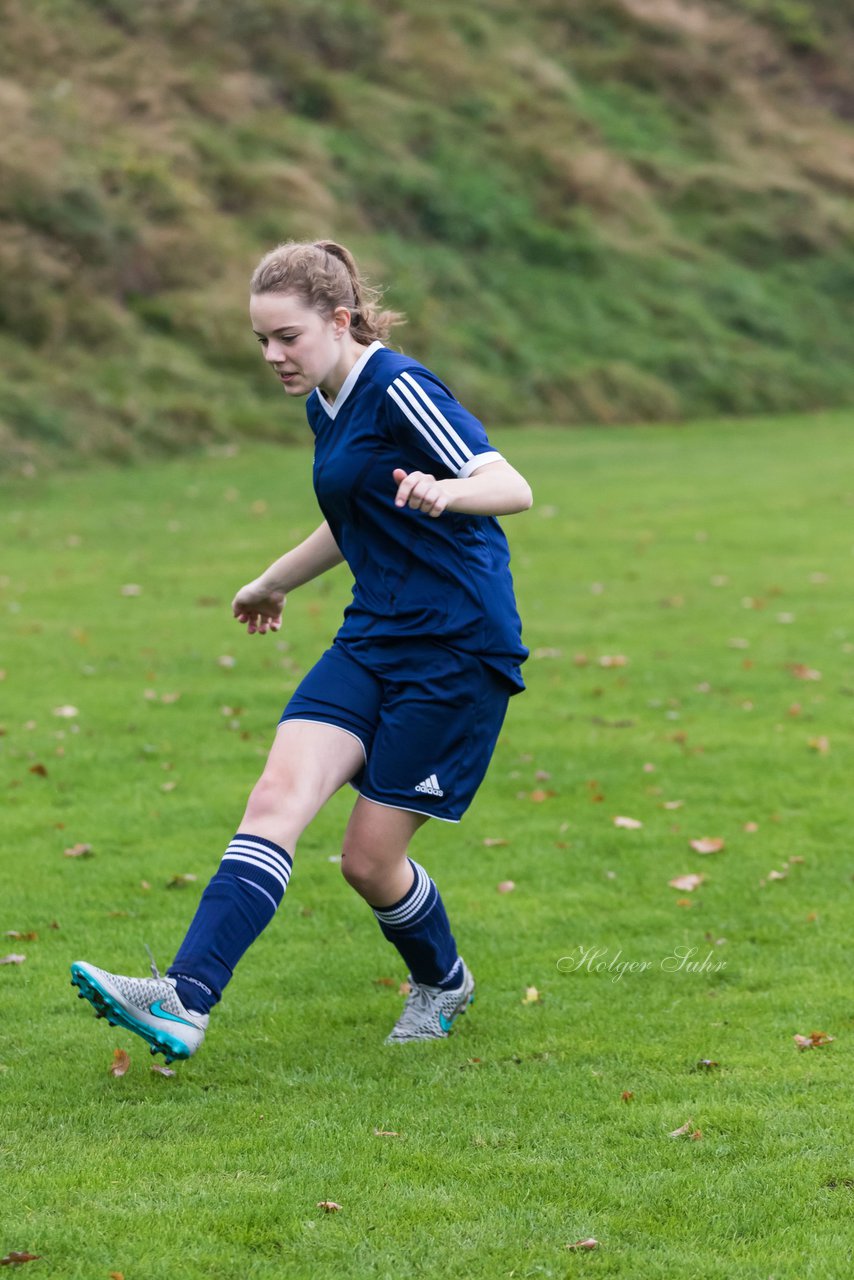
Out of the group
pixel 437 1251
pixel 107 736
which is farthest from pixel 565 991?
pixel 107 736

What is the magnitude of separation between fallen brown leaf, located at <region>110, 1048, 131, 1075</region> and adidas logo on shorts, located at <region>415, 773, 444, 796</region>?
116 cm

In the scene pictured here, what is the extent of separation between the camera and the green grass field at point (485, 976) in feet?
12.2

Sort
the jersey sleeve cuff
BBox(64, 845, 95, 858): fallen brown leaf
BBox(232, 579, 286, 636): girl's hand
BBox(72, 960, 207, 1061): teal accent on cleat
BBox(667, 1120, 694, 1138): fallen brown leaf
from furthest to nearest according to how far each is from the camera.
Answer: BBox(64, 845, 95, 858): fallen brown leaf < BBox(232, 579, 286, 636): girl's hand < the jersey sleeve cuff < BBox(667, 1120, 694, 1138): fallen brown leaf < BBox(72, 960, 207, 1061): teal accent on cleat

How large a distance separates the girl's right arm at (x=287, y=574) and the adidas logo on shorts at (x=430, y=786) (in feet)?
2.58

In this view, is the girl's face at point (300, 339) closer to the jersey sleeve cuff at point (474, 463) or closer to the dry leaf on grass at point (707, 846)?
the jersey sleeve cuff at point (474, 463)

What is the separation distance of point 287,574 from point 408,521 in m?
0.70

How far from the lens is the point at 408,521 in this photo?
4.52m

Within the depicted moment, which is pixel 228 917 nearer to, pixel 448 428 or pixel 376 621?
pixel 376 621

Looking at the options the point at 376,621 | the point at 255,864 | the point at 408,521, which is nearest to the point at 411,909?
the point at 255,864

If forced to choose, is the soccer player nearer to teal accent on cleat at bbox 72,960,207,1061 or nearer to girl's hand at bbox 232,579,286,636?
teal accent on cleat at bbox 72,960,207,1061

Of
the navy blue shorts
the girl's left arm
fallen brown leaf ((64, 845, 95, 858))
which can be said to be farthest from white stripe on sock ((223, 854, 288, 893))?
fallen brown leaf ((64, 845, 95, 858))

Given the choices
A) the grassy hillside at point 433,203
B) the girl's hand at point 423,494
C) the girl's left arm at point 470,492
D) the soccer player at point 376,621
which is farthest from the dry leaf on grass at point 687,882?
the grassy hillside at point 433,203

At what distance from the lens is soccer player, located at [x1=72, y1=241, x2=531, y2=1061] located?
14.4ft

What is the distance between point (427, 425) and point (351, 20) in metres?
31.2
